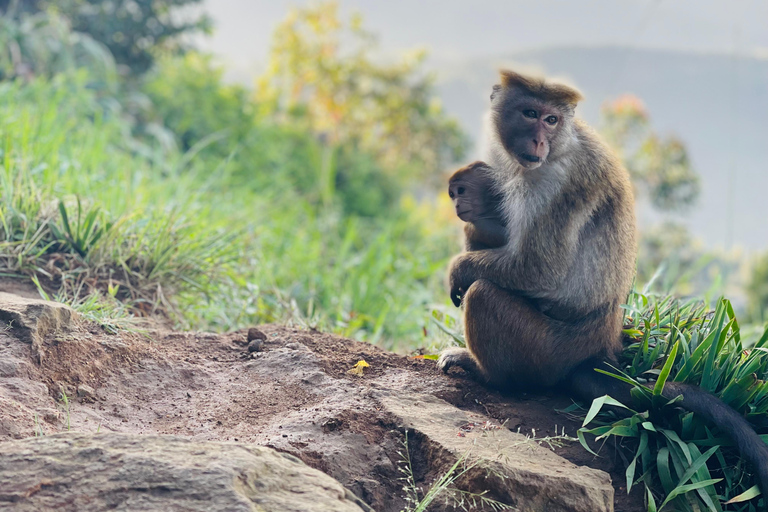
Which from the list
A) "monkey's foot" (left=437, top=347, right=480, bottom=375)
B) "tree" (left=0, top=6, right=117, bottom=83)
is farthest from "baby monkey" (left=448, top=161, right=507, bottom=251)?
"tree" (left=0, top=6, right=117, bottom=83)

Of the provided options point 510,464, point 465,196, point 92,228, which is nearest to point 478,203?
point 465,196

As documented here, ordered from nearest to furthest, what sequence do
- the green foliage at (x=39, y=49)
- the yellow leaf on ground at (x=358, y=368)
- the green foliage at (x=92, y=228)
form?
the yellow leaf on ground at (x=358, y=368) → the green foliage at (x=92, y=228) → the green foliage at (x=39, y=49)

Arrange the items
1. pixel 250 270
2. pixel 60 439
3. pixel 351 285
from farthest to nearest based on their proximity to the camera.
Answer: pixel 351 285
pixel 250 270
pixel 60 439

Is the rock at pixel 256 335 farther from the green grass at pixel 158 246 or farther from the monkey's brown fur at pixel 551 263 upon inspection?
the monkey's brown fur at pixel 551 263

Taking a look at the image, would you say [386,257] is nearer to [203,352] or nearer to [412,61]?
[203,352]

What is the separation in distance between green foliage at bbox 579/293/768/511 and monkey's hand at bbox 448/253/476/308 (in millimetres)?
771

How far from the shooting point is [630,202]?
10.4 feet

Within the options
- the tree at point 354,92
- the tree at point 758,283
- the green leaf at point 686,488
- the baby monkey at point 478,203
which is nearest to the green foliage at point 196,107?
the tree at point 354,92

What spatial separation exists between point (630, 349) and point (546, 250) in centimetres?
63

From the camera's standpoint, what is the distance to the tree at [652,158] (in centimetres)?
1380

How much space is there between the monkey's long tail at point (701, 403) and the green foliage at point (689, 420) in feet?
0.15

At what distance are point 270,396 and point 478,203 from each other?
4.46ft

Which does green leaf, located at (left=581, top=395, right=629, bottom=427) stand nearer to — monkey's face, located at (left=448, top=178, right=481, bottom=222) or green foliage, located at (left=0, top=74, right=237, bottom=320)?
monkey's face, located at (left=448, top=178, right=481, bottom=222)

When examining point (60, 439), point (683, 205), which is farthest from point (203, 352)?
point (683, 205)
